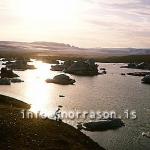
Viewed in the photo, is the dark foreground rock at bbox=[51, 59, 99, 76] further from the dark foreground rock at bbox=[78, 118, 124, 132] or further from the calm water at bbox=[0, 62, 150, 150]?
the dark foreground rock at bbox=[78, 118, 124, 132]

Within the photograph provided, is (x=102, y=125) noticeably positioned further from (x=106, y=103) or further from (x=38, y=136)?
(x=106, y=103)

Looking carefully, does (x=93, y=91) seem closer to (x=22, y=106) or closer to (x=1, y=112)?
(x=22, y=106)

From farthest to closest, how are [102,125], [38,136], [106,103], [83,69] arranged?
[83,69] → [106,103] → [102,125] → [38,136]

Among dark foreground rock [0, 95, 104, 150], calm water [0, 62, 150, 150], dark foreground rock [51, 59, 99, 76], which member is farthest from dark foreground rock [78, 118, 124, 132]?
dark foreground rock [51, 59, 99, 76]

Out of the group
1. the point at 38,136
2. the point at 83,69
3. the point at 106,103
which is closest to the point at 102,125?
the point at 38,136

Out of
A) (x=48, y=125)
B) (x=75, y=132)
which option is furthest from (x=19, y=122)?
(x=75, y=132)

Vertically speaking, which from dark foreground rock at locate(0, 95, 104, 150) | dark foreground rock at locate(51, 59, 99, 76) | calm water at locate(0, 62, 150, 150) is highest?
dark foreground rock at locate(51, 59, 99, 76)
